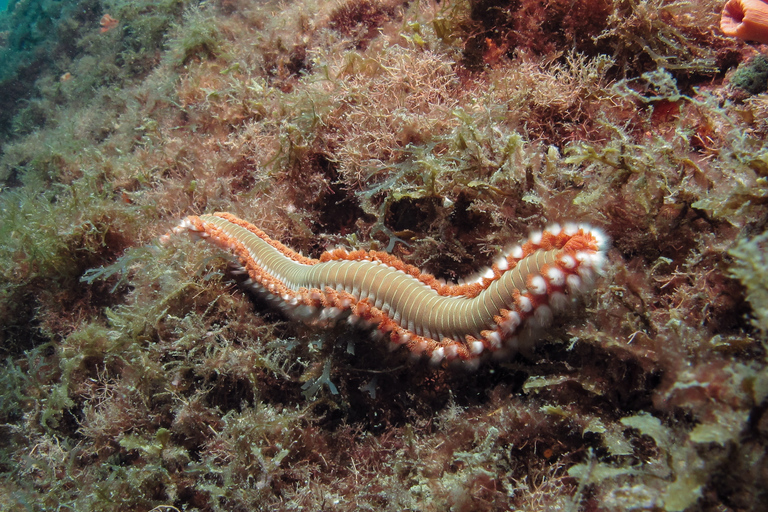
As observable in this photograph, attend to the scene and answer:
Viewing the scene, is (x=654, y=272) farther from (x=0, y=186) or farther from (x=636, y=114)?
(x=0, y=186)

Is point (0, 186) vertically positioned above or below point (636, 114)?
below

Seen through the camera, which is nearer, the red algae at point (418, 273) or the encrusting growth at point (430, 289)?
the red algae at point (418, 273)

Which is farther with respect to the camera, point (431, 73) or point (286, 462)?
point (431, 73)

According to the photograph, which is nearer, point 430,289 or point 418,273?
point 430,289

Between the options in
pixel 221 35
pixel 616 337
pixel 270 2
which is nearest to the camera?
pixel 616 337

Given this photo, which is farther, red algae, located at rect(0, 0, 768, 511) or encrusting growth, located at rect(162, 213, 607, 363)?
encrusting growth, located at rect(162, 213, 607, 363)

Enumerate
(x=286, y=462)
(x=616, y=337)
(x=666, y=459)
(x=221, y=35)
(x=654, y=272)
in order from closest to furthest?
(x=666, y=459) → (x=616, y=337) → (x=654, y=272) → (x=286, y=462) → (x=221, y=35)

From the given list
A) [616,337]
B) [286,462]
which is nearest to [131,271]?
[286,462]

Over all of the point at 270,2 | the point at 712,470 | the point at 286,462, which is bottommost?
the point at 286,462
